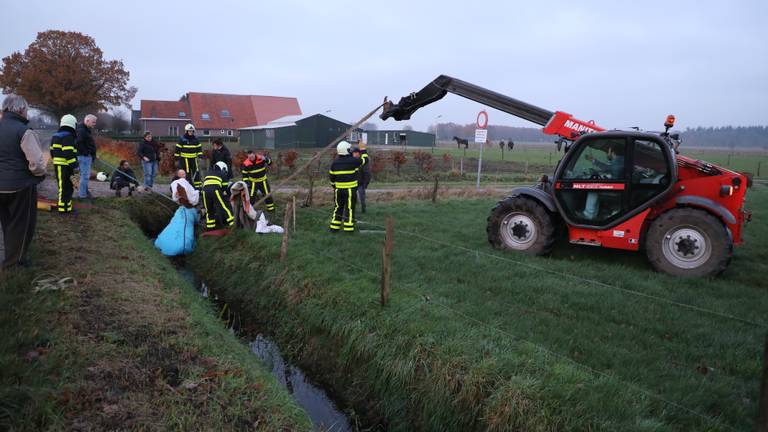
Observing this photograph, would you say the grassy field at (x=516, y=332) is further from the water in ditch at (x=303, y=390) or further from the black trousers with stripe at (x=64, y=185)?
the black trousers with stripe at (x=64, y=185)

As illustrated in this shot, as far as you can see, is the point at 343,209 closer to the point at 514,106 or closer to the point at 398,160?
the point at 514,106

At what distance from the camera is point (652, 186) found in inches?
276

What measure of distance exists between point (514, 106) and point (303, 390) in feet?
18.0

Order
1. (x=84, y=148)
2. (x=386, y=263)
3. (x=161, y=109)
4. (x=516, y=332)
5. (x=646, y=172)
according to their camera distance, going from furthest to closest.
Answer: (x=161, y=109) < (x=84, y=148) < (x=646, y=172) < (x=386, y=263) < (x=516, y=332)

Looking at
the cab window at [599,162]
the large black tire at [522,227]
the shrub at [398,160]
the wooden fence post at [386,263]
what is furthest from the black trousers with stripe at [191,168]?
the shrub at [398,160]

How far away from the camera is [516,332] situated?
489 cm

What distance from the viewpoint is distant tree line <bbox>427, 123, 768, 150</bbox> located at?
111938mm

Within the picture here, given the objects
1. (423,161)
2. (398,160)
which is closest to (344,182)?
(398,160)

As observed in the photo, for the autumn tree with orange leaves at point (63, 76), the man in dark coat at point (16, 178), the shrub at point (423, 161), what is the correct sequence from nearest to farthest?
the man in dark coat at point (16, 178)
the shrub at point (423, 161)
the autumn tree with orange leaves at point (63, 76)

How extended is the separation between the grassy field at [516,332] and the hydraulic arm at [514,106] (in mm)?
2045

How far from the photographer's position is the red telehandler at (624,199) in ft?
22.0

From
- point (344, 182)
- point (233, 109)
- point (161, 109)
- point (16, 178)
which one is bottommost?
point (344, 182)

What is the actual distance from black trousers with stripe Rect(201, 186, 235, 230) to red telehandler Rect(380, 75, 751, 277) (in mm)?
3741

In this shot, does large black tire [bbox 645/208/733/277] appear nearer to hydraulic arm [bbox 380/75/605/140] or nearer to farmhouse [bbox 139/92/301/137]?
hydraulic arm [bbox 380/75/605/140]
